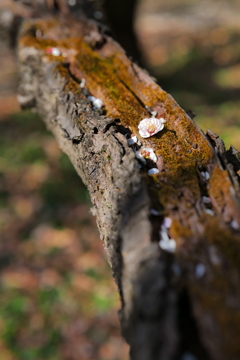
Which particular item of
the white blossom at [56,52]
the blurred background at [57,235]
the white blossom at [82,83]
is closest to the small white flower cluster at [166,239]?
the white blossom at [82,83]

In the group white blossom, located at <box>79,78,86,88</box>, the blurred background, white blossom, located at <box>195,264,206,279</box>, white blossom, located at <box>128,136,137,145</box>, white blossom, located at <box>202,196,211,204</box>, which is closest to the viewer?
white blossom, located at <box>195,264,206,279</box>

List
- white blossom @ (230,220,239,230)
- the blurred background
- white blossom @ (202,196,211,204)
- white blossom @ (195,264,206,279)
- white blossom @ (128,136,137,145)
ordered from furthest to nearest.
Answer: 1. the blurred background
2. white blossom @ (128,136,137,145)
3. white blossom @ (202,196,211,204)
4. white blossom @ (230,220,239,230)
5. white blossom @ (195,264,206,279)

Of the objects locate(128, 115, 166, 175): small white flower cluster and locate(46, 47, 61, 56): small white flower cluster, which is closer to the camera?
locate(128, 115, 166, 175): small white flower cluster

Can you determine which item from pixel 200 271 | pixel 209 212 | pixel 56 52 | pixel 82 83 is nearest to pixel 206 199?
pixel 209 212

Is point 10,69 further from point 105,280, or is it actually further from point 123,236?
point 123,236

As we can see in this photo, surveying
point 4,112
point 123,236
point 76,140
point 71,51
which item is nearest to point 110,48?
point 71,51

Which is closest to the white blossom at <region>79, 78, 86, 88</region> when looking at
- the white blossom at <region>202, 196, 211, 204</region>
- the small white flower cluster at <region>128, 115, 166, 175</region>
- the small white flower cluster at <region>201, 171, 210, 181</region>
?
the small white flower cluster at <region>128, 115, 166, 175</region>

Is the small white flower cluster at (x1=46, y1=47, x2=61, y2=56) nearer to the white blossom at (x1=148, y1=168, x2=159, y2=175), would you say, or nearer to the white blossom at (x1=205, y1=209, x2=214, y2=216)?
the white blossom at (x1=148, y1=168, x2=159, y2=175)

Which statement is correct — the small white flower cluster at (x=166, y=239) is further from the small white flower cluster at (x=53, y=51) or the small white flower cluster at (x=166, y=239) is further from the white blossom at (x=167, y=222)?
the small white flower cluster at (x=53, y=51)
